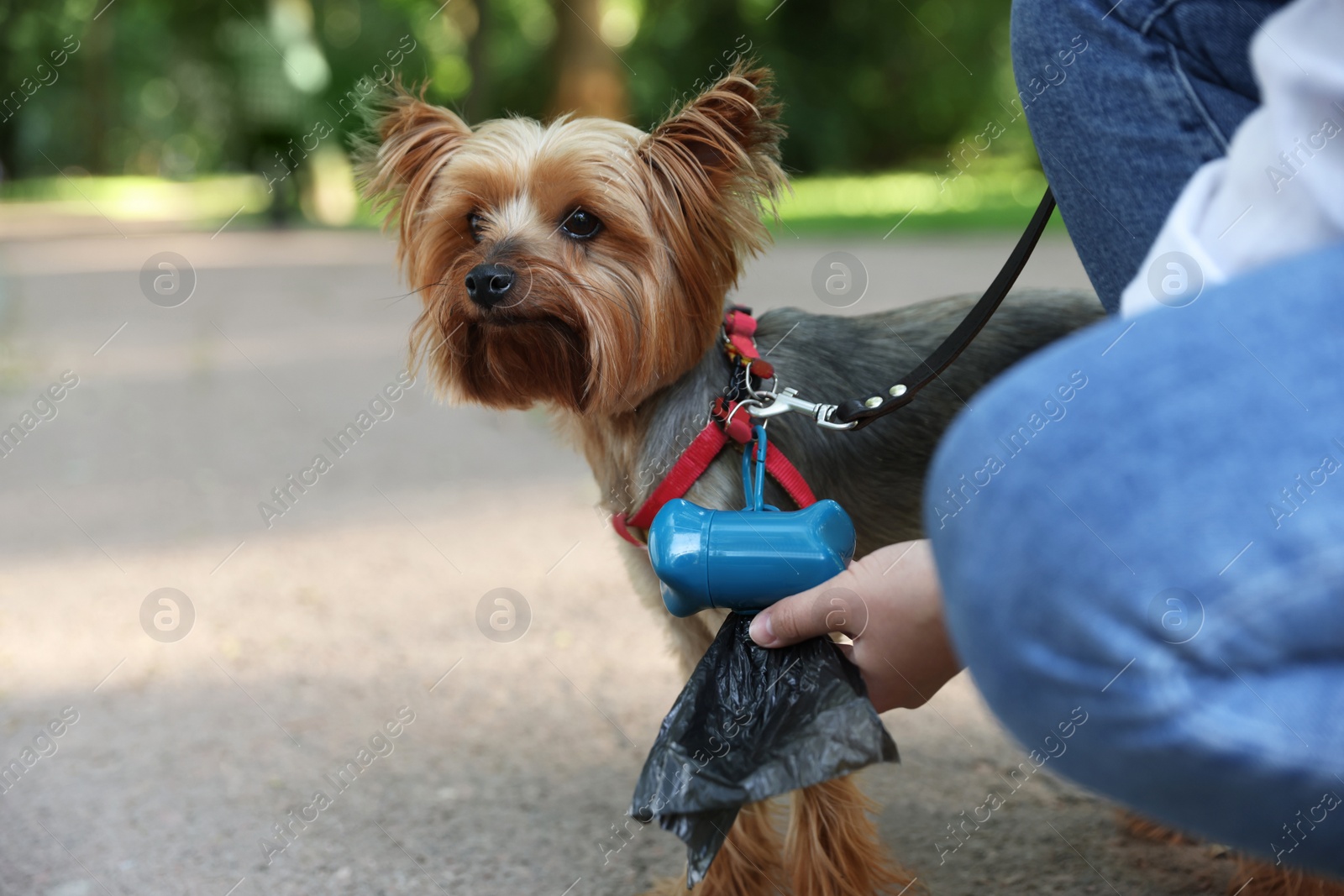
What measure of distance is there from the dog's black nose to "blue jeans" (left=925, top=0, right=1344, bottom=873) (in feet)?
5.44

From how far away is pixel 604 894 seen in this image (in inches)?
103

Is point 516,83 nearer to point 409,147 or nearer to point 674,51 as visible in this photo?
point 674,51

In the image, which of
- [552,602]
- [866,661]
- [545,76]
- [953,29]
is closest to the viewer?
[866,661]

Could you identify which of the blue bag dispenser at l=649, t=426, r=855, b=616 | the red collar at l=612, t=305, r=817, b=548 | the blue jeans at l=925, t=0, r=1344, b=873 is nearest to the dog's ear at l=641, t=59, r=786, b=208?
the red collar at l=612, t=305, r=817, b=548

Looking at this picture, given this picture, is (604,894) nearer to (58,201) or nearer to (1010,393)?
(1010,393)

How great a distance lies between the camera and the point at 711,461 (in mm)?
2432

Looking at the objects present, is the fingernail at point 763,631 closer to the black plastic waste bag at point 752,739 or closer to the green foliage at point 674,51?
the black plastic waste bag at point 752,739

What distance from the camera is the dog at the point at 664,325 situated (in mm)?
2633

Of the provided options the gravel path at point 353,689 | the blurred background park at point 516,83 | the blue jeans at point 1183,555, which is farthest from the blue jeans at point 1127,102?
the blurred background park at point 516,83

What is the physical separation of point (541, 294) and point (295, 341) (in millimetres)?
8189

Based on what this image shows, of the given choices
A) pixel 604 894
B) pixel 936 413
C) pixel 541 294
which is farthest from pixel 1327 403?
pixel 604 894

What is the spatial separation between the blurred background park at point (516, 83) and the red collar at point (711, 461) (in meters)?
13.6

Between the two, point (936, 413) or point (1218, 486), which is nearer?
point (1218, 486)

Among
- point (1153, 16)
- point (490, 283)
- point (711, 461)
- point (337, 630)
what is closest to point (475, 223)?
point (490, 283)
